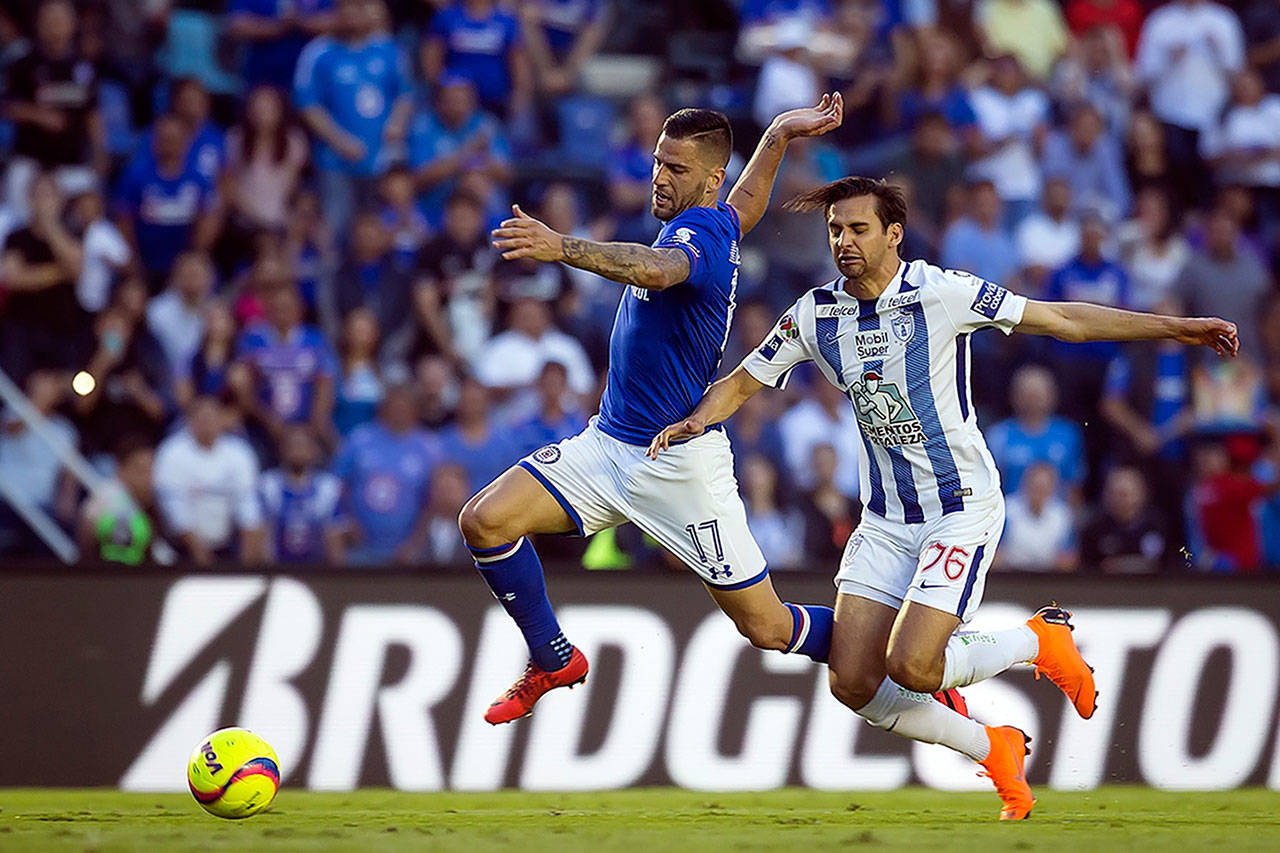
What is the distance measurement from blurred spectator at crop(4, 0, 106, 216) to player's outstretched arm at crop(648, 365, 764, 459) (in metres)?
7.24

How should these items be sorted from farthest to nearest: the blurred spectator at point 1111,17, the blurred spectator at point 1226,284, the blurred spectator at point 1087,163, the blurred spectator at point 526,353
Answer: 1. the blurred spectator at point 1111,17
2. the blurred spectator at point 1087,163
3. the blurred spectator at point 1226,284
4. the blurred spectator at point 526,353

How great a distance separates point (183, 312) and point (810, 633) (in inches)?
253

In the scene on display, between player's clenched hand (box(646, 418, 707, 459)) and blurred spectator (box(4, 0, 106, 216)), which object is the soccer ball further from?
blurred spectator (box(4, 0, 106, 216))

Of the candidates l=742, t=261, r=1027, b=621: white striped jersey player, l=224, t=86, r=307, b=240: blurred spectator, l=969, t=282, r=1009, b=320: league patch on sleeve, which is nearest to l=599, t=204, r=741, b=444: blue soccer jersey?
l=742, t=261, r=1027, b=621: white striped jersey player

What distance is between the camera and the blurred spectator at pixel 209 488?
11492mm

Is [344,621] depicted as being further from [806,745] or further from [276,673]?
[806,745]

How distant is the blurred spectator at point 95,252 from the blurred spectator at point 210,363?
2.71 feet

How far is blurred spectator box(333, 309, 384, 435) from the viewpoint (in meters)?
12.6

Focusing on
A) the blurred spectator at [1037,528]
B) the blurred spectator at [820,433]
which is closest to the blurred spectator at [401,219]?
the blurred spectator at [820,433]

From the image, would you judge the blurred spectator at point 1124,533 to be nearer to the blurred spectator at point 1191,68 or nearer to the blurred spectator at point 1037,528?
the blurred spectator at point 1037,528

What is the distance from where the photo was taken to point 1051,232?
46.9 feet

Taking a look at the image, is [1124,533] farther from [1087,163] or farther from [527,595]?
[527,595]

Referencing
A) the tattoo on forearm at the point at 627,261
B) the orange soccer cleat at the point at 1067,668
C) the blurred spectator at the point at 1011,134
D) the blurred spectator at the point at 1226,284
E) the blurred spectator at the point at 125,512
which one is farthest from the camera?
the blurred spectator at the point at 1011,134

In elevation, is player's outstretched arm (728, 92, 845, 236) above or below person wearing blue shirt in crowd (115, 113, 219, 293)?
above
